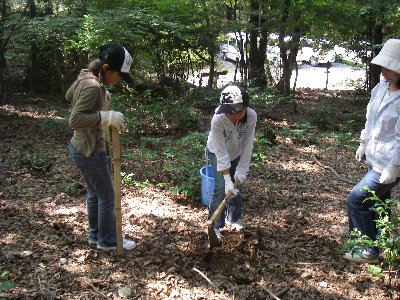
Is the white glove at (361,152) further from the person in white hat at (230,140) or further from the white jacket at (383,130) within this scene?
the person in white hat at (230,140)

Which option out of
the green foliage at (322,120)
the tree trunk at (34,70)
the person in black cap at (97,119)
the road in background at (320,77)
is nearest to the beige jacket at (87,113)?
the person in black cap at (97,119)

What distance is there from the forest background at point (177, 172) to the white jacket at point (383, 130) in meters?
1.03

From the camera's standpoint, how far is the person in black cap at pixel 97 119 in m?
3.08

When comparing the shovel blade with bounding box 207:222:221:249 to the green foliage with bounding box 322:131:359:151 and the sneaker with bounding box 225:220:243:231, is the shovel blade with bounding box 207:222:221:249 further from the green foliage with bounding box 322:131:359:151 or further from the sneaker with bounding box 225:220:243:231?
the green foliage with bounding box 322:131:359:151

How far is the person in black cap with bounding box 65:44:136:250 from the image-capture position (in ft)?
10.1

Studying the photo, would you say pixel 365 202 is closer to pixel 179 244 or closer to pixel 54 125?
pixel 179 244

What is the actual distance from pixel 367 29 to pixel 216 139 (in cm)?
1113

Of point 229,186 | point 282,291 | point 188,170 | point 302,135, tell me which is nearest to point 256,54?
point 302,135

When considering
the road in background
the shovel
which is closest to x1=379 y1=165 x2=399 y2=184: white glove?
the shovel

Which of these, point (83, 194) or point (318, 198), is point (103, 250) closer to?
point (83, 194)

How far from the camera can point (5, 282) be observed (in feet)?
9.80

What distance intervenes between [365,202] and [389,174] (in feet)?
1.21

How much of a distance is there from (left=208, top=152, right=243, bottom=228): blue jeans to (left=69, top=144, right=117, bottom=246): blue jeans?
3.26 ft

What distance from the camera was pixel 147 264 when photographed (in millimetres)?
3607
